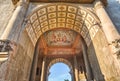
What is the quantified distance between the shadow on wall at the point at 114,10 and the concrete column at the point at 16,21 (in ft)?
Answer: 21.1

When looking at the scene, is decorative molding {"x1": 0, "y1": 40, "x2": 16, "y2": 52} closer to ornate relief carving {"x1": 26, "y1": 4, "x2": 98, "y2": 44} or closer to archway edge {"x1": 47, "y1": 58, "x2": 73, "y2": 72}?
ornate relief carving {"x1": 26, "y1": 4, "x2": 98, "y2": 44}

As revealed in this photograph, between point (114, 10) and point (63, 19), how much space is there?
4270 millimetres

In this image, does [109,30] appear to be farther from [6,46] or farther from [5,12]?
[5,12]

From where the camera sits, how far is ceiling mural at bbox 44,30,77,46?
52.3ft

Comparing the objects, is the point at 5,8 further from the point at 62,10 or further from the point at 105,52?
the point at 105,52

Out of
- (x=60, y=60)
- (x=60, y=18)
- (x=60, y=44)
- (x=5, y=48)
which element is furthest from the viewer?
(x=60, y=60)

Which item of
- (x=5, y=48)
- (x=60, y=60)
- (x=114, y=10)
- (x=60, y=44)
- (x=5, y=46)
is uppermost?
(x=60, y=44)

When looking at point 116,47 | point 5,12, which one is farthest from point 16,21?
point 116,47

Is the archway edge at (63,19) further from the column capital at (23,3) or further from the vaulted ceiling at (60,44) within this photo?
the vaulted ceiling at (60,44)

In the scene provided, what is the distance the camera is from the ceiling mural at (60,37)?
15929 millimetres

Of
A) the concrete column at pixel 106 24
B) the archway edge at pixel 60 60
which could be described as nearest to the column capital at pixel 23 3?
the concrete column at pixel 106 24

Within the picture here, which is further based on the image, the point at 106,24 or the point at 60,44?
the point at 60,44

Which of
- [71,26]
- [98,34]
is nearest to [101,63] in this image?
[98,34]

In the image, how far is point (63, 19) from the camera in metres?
9.98
